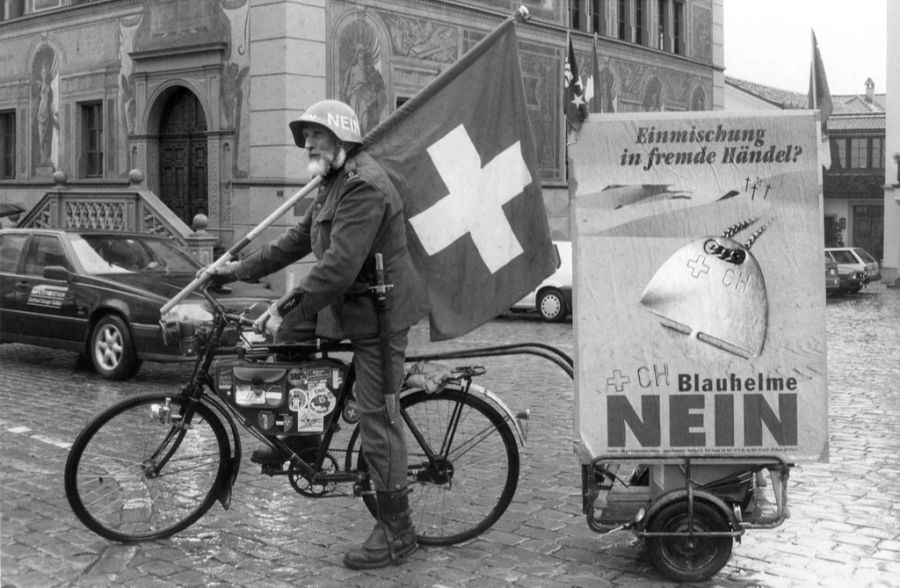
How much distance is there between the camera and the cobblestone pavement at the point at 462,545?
5.42 metres

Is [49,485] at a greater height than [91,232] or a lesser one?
lesser

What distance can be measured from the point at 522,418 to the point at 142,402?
6.10 ft

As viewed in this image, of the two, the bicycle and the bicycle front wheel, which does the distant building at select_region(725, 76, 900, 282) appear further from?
the bicycle front wheel

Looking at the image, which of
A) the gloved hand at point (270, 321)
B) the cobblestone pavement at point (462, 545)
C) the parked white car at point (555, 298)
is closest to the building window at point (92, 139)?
the parked white car at point (555, 298)

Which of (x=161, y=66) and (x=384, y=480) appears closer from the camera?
(x=384, y=480)

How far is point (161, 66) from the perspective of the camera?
23.3 metres

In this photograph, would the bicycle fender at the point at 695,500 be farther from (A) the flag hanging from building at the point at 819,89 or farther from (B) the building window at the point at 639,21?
(B) the building window at the point at 639,21

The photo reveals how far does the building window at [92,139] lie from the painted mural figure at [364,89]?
5.92 meters

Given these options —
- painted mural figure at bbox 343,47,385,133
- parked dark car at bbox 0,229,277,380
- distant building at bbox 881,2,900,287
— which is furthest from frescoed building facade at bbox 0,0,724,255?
distant building at bbox 881,2,900,287

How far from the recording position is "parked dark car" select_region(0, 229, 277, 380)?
12.0m

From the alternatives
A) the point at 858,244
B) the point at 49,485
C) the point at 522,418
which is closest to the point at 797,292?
the point at 522,418

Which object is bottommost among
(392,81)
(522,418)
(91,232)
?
(522,418)

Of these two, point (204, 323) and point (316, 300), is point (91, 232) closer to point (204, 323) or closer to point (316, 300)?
point (204, 323)

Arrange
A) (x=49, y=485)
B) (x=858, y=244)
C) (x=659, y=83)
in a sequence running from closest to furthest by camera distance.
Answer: (x=49, y=485), (x=659, y=83), (x=858, y=244)
